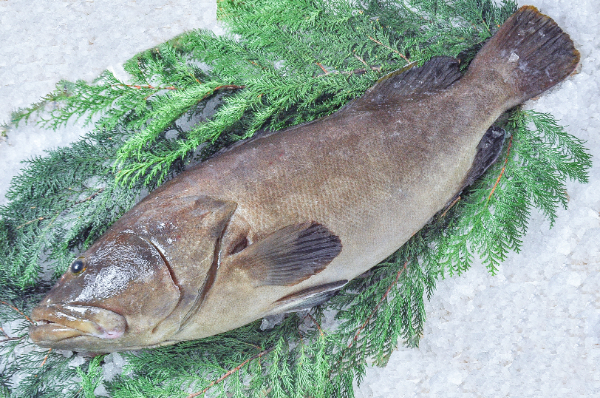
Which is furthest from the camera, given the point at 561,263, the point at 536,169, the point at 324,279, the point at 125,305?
the point at 561,263

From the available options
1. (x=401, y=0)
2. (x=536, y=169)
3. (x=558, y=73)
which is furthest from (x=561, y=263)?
(x=401, y=0)

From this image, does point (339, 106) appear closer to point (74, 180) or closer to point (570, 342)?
point (74, 180)

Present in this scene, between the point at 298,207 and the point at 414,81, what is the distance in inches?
36.4

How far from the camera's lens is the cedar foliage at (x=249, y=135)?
2.54m

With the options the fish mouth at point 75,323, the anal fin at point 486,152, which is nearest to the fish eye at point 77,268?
the fish mouth at point 75,323

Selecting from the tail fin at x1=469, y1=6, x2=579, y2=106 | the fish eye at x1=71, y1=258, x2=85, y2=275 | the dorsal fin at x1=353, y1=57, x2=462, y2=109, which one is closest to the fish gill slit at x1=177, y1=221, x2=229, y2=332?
the fish eye at x1=71, y1=258, x2=85, y2=275

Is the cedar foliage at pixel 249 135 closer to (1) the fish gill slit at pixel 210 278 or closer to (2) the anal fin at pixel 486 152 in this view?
(2) the anal fin at pixel 486 152

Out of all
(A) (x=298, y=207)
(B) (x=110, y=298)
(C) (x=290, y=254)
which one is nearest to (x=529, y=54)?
(A) (x=298, y=207)

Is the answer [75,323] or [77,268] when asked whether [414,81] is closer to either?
[77,268]

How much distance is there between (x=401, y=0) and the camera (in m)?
2.73

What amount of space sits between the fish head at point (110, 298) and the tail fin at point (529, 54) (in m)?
1.89

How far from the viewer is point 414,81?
2.53 metres

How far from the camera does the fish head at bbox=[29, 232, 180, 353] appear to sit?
6.82 ft

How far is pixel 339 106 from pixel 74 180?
149 centimetres
